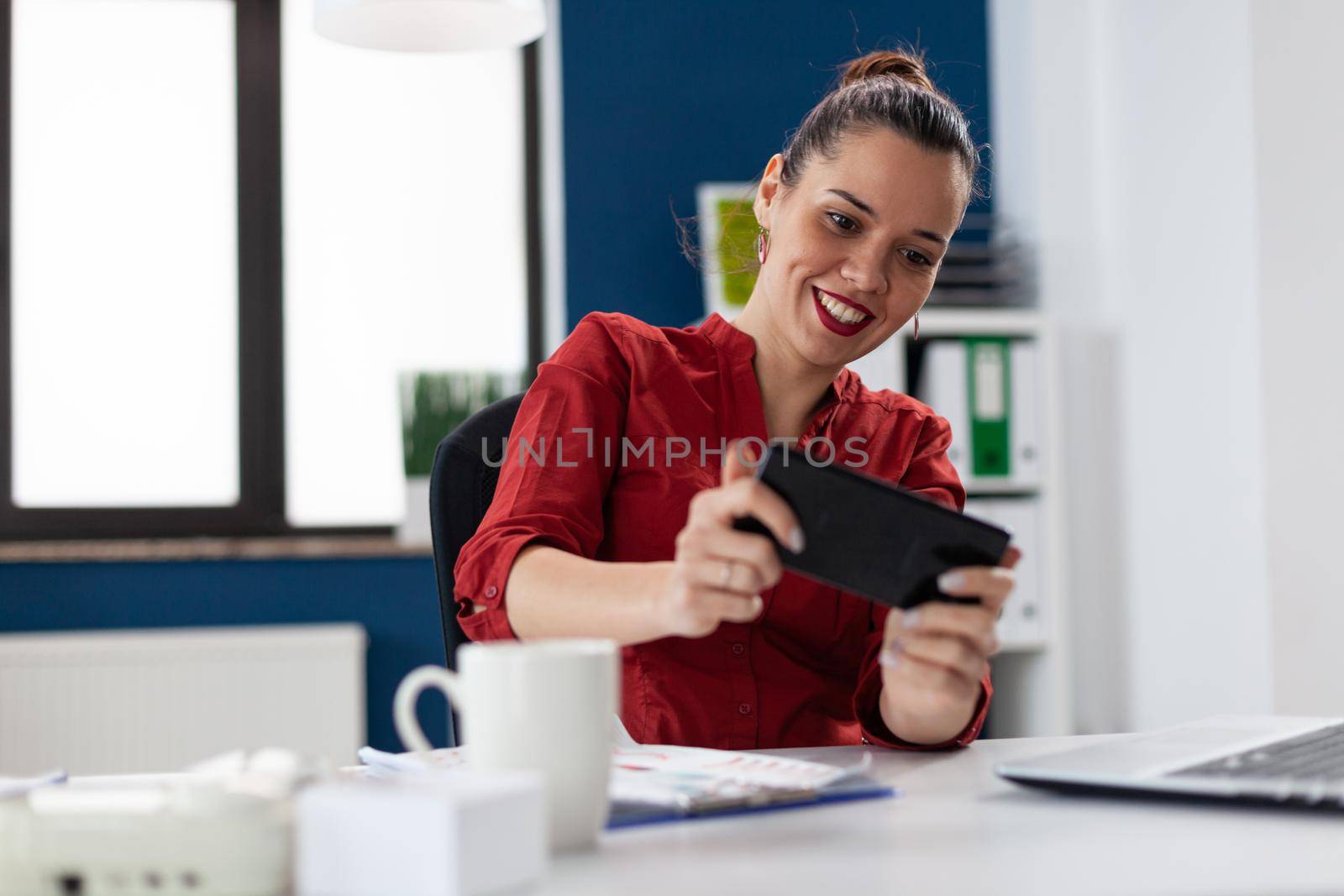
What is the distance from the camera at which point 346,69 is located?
3.25 metres

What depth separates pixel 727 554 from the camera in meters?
0.83

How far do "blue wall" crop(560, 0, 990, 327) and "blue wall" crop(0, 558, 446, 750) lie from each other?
0.77 meters

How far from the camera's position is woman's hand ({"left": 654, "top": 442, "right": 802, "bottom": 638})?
0.79 m

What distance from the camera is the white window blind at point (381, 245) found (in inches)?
127

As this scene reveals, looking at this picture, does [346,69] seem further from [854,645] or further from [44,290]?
[854,645]

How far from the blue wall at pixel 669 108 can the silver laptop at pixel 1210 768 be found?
226cm

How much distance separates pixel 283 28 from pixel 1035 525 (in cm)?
214

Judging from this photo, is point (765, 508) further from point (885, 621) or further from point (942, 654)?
point (885, 621)

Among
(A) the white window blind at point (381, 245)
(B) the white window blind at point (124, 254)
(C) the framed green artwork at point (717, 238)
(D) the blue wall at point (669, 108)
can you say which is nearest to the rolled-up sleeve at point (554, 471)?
(C) the framed green artwork at point (717, 238)

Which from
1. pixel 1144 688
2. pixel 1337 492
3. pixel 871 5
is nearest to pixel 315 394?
pixel 871 5

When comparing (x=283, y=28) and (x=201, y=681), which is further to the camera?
(x=283, y=28)

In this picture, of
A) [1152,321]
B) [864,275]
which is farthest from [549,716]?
[1152,321]

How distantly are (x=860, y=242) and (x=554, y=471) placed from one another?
0.39 metres

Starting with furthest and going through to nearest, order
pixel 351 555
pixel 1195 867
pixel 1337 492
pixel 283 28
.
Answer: pixel 283 28
pixel 351 555
pixel 1337 492
pixel 1195 867
